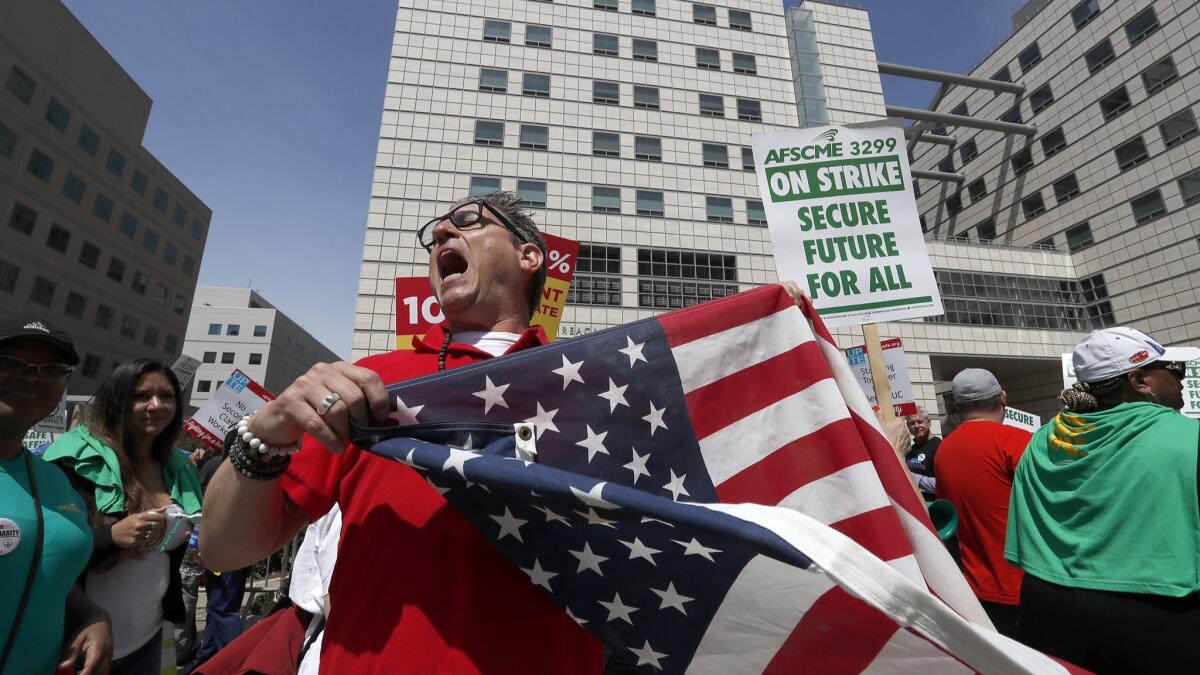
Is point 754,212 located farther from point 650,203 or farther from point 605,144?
point 605,144

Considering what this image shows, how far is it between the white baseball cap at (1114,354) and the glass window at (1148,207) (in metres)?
32.7

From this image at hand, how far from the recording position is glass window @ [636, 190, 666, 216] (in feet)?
77.3

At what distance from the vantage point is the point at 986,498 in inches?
133

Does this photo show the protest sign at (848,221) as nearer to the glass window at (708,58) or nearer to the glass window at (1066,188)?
the glass window at (708,58)

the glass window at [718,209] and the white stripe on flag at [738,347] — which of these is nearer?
the white stripe on flag at [738,347]

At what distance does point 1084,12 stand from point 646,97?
24.6m

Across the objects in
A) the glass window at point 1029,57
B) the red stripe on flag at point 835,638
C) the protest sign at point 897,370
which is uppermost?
the glass window at point 1029,57

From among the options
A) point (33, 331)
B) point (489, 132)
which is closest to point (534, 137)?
point (489, 132)

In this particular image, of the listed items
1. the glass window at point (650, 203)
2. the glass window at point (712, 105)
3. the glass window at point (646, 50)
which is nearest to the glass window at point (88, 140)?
the glass window at point (646, 50)

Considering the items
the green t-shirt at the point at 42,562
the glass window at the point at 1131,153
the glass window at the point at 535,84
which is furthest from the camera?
the glass window at the point at 1131,153

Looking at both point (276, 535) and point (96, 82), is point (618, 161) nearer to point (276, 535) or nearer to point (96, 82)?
→ point (276, 535)

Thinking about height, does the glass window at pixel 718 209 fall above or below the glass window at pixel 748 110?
below

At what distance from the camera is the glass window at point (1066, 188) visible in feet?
95.6

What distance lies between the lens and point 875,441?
1.70m
